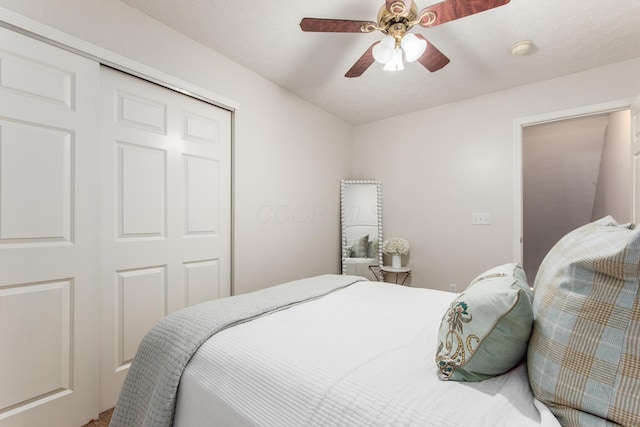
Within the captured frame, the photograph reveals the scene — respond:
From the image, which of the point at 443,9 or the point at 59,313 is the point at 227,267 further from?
the point at 443,9

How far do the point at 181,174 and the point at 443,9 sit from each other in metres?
1.94

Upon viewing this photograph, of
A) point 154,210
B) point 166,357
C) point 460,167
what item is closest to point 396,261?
point 460,167

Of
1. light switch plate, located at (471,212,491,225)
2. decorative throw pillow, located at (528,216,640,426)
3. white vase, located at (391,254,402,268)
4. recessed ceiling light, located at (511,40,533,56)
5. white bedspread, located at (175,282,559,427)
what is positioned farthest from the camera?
white vase, located at (391,254,402,268)

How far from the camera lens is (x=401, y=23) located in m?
1.68

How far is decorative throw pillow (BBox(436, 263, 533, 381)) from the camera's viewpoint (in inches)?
31.7

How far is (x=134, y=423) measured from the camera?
3.81ft

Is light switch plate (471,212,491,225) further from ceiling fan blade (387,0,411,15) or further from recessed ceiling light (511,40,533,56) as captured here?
ceiling fan blade (387,0,411,15)

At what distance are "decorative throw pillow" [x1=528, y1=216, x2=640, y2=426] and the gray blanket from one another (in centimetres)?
105

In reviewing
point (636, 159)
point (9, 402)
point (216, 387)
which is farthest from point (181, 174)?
point (636, 159)

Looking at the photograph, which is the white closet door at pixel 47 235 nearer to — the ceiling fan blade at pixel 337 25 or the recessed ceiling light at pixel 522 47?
the ceiling fan blade at pixel 337 25

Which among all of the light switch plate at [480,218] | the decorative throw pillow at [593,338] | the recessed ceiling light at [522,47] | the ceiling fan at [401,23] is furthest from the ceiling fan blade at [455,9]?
the light switch plate at [480,218]

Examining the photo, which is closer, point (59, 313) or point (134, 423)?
point (134, 423)

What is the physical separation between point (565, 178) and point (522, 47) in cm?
275

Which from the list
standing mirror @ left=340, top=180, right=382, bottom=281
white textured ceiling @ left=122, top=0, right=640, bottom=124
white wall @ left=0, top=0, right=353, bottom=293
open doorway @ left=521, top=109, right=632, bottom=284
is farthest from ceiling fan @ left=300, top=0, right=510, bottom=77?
open doorway @ left=521, top=109, right=632, bottom=284
